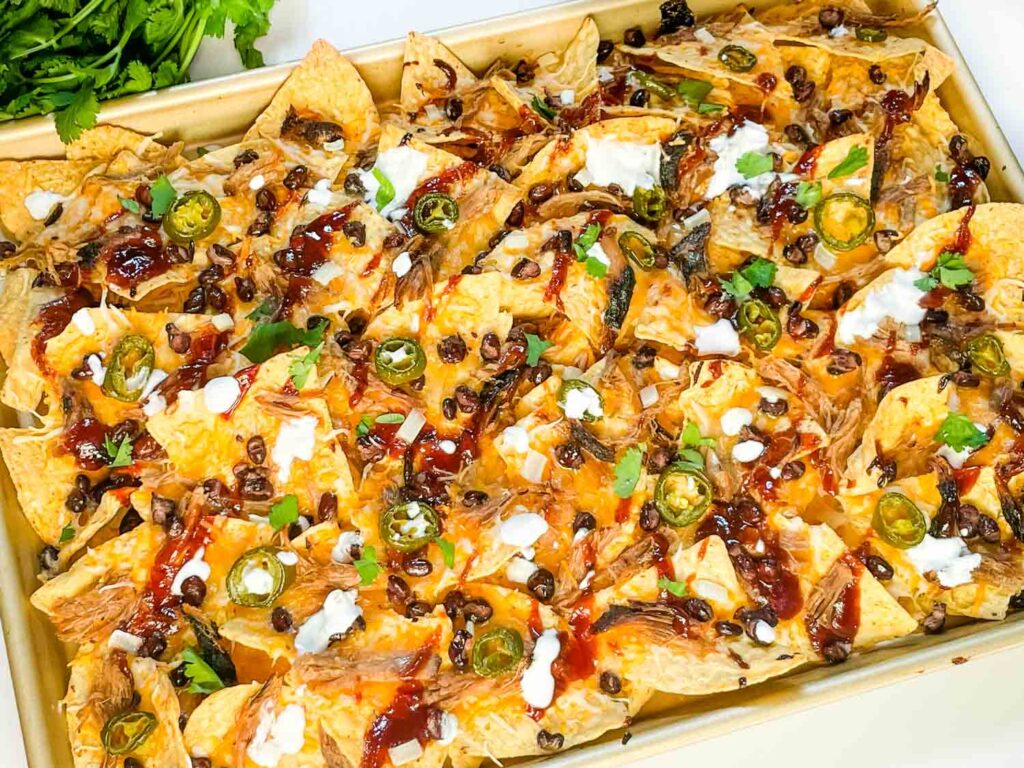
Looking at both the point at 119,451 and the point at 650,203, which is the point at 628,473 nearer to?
the point at 650,203

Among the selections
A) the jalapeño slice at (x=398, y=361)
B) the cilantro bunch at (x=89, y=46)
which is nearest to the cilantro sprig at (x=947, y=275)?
the jalapeño slice at (x=398, y=361)

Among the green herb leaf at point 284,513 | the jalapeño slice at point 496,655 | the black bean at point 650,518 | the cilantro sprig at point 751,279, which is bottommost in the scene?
the jalapeño slice at point 496,655

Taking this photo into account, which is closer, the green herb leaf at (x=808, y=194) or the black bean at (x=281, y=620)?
the black bean at (x=281, y=620)

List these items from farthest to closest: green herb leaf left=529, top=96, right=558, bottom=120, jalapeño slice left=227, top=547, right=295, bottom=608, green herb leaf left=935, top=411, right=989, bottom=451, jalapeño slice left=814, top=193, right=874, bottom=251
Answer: green herb leaf left=529, top=96, right=558, bottom=120 → jalapeño slice left=814, top=193, right=874, bottom=251 → green herb leaf left=935, top=411, right=989, bottom=451 → jalapeño slice left=227, top=547, right=295, bottom=608

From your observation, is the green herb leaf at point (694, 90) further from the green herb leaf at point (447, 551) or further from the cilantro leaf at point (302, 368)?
the green herb leaf at point (447, 551)

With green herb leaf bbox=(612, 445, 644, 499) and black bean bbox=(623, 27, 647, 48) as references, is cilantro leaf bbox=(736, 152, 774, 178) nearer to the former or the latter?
black bean bbox=(623, 27, 647, 48)

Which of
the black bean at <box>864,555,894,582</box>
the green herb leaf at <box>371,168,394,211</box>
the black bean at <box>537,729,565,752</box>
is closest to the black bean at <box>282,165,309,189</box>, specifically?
the green herb leaf at <box>371,168,394,211</box>
